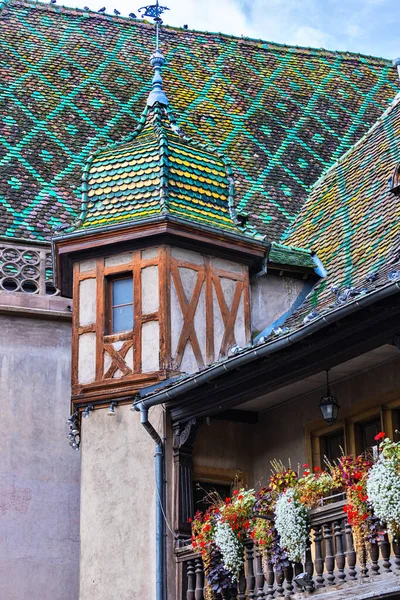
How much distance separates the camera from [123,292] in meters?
17.2

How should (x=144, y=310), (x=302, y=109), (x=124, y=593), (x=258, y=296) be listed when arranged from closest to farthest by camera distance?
(x=124, y=593) < (x=144, y=310) < (x=258, y=296) < (x=302, y=109)

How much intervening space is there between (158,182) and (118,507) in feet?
13.3

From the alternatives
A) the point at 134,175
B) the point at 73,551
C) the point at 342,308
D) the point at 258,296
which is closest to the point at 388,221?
the point at 258,296

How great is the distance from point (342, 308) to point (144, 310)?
156 inches

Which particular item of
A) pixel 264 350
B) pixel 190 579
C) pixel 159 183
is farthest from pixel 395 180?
pixel 190 579

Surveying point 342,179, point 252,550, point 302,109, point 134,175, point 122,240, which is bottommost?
point 252,550

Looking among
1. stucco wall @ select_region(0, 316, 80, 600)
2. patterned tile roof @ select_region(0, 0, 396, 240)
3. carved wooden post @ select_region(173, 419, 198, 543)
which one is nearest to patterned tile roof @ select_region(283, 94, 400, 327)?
patterned tile roof @ select_region(0, 0, 396, 240)

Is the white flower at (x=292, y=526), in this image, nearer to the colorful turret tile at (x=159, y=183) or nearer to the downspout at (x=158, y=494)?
the downspout at (x=158, y=494)

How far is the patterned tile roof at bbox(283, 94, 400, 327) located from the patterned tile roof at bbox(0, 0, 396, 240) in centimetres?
67

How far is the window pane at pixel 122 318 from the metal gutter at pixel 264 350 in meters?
1.49

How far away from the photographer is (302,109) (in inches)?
958

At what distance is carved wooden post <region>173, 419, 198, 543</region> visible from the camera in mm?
15680

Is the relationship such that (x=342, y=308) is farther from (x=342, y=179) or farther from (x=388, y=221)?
(x=342, y=179)

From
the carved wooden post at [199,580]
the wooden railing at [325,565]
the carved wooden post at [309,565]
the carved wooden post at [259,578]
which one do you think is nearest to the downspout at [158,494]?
the carved wooden post at [199,580]
